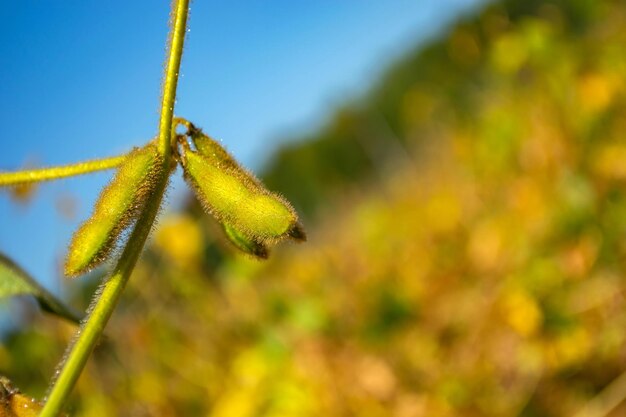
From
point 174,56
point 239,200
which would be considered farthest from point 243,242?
point 174,56

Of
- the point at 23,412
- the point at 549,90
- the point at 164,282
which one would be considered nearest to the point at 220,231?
the point at 23,412

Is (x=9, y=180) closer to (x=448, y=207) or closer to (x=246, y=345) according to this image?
(x=246, y=345)

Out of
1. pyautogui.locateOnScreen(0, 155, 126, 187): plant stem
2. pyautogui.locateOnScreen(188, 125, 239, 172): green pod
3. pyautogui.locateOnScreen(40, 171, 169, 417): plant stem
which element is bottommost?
pyautogui.locateOnScreen(40, 171, 169, 417): plant stem

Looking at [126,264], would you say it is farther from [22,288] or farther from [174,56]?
[22,288]

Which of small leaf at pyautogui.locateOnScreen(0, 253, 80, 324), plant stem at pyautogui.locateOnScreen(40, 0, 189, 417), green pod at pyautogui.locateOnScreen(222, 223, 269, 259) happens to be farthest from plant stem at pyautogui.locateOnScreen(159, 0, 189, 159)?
small leaf at pyautogui.locateOnScreen(0, 253, 80, 324)

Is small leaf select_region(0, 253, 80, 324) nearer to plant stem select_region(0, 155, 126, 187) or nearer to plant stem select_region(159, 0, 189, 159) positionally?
plant stem select_region(0, 155, 126, 187)

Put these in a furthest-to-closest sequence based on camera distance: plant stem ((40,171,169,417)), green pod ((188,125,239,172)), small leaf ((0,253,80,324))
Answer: small leaf ((0,253,80,324)), green pod ((188,125,239,172)), plant stem ((40,171,169,417))

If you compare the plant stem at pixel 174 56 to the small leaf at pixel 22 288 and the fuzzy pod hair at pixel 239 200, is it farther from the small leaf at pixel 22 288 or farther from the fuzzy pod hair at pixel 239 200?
the small leaf at pixel 22 288
